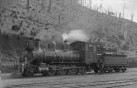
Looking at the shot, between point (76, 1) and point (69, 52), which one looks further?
point (76, 1)

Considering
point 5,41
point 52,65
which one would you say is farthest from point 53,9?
point 52,65

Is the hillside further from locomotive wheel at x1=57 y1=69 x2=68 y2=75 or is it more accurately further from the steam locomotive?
locomotive wheel at x1=57 y1=69 x2=68 y2=75

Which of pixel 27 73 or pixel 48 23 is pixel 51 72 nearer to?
pixel 27 73

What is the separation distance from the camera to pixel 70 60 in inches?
896

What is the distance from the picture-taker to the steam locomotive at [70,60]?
20.2 metres

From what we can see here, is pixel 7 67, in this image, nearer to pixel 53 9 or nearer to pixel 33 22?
pixel 33 22

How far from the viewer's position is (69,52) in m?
22.9

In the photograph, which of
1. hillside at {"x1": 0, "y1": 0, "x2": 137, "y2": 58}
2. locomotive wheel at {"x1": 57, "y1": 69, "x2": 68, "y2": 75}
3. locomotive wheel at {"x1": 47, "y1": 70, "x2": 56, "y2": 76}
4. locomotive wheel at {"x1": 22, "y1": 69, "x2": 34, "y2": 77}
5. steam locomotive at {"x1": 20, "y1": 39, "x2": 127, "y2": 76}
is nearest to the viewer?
locomotive wheel at {"x1": 22, "y1": 69, "x2": 34, "y2": 77}

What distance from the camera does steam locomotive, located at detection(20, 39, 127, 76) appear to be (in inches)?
794

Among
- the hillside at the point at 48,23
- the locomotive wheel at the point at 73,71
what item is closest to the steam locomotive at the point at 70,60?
the locomotive wheel at the point at 73,71

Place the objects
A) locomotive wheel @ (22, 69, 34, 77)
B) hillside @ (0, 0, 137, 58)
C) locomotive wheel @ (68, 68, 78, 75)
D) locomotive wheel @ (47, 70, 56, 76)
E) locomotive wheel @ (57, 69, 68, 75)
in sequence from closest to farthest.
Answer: locomotive wheel @ (22, 69, 34, 77), locomotive wheel @ (47, 70, 56, 76), locomotive wheel @ (57, 69, 68, 75), locomotive wheel @ (68, 68, 78, 75), hillside @ (0, 0, 137, 58)

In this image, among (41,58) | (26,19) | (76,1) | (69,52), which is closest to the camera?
(41,58)

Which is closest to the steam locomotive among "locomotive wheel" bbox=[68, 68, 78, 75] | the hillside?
"locomotive wheel" bbox=[68, 68, 78, 75]

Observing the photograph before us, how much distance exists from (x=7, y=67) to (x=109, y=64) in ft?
39.2
